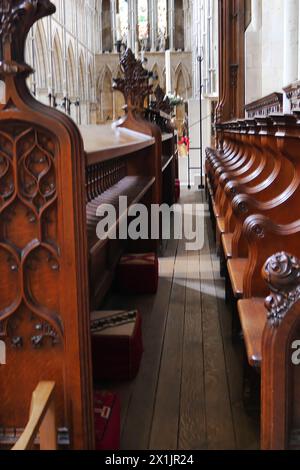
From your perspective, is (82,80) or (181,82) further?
(181,82)

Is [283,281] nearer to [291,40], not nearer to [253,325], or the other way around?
[253,325]

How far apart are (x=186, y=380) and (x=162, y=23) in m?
26.6

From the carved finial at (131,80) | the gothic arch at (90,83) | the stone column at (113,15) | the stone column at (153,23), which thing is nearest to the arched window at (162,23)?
the stone column at (153,23)

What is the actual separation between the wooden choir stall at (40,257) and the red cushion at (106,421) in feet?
0.41

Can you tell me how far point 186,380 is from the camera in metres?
2.52

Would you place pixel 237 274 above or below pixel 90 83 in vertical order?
below

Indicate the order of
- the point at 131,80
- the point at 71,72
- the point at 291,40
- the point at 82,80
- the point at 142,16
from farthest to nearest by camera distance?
the point at 142,16, the point at 82,80, the point at 71,72, the point at 291,40, the point at 131,80

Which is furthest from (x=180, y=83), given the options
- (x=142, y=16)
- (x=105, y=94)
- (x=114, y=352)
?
(x=114, y=352)

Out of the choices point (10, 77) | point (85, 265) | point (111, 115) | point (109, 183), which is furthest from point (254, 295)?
point (111, 115)

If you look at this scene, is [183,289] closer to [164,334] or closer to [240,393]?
[164,334]

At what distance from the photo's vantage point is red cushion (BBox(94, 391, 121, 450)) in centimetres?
180

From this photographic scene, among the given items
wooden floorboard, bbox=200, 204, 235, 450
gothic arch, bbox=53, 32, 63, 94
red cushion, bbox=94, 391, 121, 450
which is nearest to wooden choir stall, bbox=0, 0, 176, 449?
red cushion, bbox=94, 391, 121, 450

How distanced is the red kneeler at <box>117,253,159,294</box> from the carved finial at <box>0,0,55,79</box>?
2.44m

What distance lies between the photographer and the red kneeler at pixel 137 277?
3842 mm
